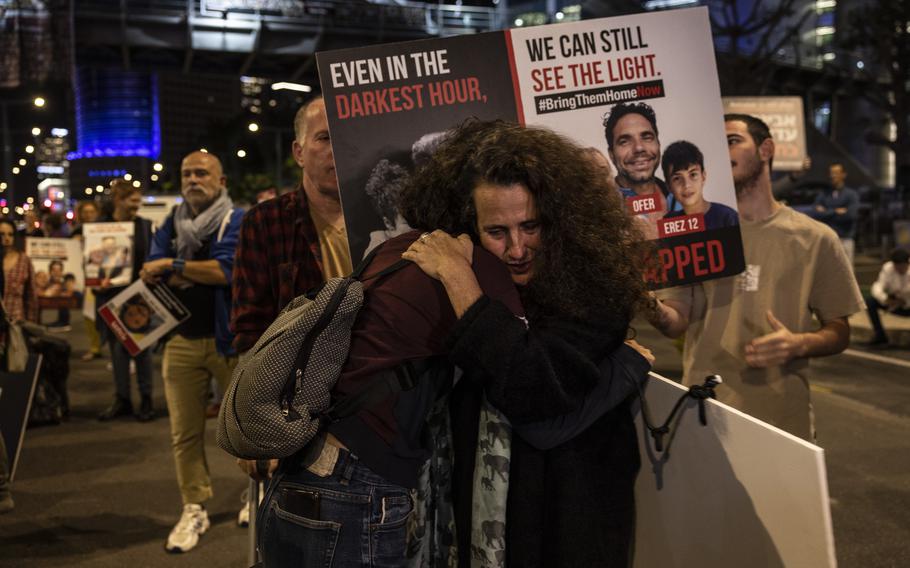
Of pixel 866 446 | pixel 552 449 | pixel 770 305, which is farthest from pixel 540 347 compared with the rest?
pixel 866 446

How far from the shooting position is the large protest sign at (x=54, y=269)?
38.8 feet

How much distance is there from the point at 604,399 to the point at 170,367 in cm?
343

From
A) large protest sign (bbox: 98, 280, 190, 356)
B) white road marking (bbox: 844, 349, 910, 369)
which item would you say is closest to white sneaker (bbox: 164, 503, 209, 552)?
large protest sign (bbox: 98, 280, 190, 356)

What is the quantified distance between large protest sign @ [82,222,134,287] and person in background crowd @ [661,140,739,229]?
646cm

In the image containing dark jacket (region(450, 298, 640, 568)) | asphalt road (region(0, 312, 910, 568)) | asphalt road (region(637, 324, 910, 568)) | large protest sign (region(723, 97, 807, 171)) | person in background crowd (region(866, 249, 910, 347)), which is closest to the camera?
dark jacket (region(450, 298, 640, 568))

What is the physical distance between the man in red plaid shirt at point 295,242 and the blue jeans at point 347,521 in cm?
127

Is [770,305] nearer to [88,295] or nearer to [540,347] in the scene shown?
[540,347]

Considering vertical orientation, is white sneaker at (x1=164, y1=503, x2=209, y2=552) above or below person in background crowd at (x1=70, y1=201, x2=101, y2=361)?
below

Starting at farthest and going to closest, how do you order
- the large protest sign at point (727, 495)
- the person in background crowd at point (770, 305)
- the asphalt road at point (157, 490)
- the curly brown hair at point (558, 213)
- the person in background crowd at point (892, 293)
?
the person in background crowd at point (892, 293)
the asphalt road at point (157, 490)
the person in background crowd at point (770, 305)
the curly brown hair at point (558, 213)
the large protest sign at point (727, 495)

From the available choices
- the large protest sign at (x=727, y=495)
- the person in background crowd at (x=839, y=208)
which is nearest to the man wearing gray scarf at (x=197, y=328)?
the large protest sign at (x=727, y=495)

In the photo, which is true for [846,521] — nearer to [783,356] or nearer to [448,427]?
[783,356]

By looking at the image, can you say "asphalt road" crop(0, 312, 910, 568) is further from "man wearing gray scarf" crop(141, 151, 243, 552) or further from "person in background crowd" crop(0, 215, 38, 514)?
"person in background crowd" crop(0, 215, 38, 514)

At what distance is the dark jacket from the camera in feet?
5.73

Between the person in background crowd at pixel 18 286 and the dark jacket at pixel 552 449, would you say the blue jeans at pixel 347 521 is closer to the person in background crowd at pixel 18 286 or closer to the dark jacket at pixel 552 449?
the dark jacket at pixel 552 449
